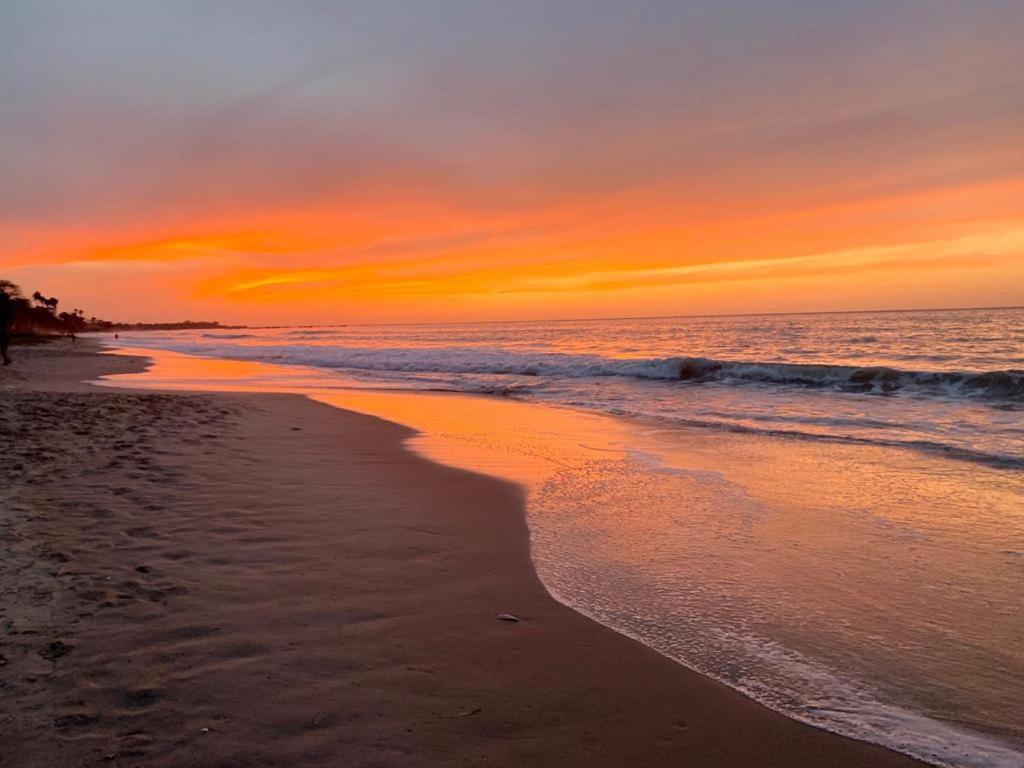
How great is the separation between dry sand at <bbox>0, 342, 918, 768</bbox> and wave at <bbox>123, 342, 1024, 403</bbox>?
17.5 metres

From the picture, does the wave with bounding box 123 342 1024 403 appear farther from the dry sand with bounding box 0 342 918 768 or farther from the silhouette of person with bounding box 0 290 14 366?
the dry sand with bounding box 0 342 918 768

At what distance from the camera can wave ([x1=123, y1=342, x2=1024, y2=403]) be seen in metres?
18.5

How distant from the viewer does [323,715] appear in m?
2.90

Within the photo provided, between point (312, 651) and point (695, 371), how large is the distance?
24174 millimetres

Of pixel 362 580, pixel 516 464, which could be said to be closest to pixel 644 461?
pixel 516 464

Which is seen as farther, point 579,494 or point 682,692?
point 579,494

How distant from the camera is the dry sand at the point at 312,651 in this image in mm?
2729

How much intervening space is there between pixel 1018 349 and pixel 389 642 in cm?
3635

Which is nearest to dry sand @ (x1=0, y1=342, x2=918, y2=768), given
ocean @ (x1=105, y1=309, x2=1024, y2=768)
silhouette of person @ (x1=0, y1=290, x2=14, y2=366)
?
ocean @ (x1=105, y1=309, x2=1024, y2=768)

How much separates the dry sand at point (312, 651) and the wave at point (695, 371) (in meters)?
17.5

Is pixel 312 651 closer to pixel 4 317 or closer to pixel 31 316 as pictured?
pixel 4 317

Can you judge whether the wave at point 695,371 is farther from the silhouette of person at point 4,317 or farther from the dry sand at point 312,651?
the dry sand at point 312,651

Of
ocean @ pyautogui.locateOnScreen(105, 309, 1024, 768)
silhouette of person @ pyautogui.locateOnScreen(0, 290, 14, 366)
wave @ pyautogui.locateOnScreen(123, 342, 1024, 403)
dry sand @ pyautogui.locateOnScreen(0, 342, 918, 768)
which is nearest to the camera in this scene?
dry sand @ pyautogui.locateOnScreen(0, 342, 918, 768)

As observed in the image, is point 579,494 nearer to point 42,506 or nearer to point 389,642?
point 389,642
